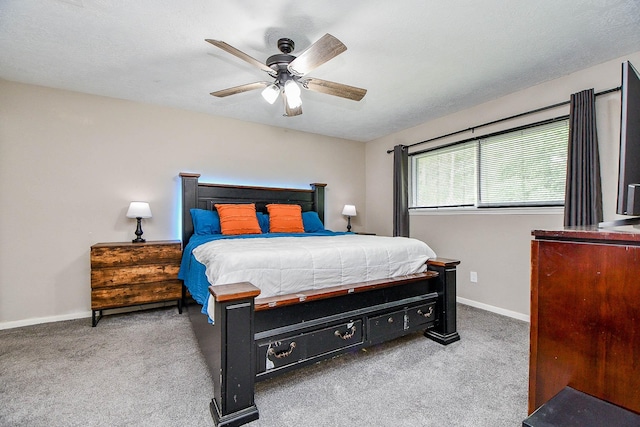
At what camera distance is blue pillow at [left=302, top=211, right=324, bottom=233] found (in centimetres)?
407

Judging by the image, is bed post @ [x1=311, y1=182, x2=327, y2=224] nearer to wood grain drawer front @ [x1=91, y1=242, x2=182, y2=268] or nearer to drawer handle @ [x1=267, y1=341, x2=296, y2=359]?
wood grain drawer front @ [x1=91, y1=242, x2=182, y2=268]

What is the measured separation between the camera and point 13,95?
2.89 m

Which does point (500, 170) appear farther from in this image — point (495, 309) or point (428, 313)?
point (428, 313)

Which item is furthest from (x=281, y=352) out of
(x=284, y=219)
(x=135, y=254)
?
(x=284, y=219)

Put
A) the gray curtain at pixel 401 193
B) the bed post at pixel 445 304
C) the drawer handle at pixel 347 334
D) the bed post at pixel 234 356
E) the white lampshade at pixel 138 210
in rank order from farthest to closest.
→ 1. the gray curtain at pixel 401 193
2. the white lampshade at pixel 138 210
3. the bed post at pixel 445 304
4. the drawer handle at pixel 347 334
5. the bed post at pixel 234 356

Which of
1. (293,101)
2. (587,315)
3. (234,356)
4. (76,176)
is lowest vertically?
(234,356)

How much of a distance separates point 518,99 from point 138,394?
422cm

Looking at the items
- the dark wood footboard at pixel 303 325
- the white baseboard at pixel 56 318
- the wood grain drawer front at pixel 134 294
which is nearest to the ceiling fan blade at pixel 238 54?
the dark wood footboard at pixel 303 325

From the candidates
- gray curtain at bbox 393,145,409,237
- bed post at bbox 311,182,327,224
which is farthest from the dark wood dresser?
bed post at bbox 311,182,327,224

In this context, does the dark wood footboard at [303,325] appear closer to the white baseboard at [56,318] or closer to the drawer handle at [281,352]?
the drawer handle at [281,352]

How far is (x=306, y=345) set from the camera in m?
1.82

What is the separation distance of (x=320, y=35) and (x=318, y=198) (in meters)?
2.65

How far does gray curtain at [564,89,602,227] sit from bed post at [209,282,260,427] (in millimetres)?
2837

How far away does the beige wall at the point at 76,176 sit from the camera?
289 centimetres
